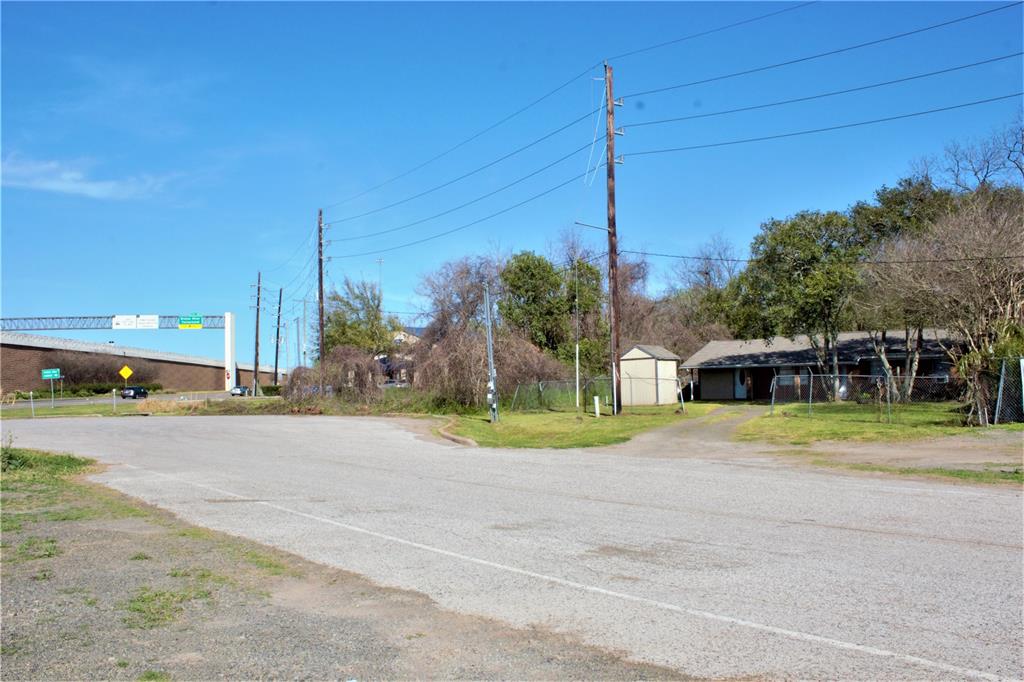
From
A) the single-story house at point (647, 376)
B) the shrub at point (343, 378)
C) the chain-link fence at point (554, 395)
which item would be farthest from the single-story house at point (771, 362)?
the shrub at point (343, 378)

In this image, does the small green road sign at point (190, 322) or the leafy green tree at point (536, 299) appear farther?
the small green road sign at point (190, 322)

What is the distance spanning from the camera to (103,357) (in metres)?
98.2

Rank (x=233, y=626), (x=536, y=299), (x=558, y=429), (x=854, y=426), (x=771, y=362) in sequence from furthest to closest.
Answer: (x=536, y=299), (x=771, y=362), (x=558, y=429), (x=854, y=426), (x=233, y=626)

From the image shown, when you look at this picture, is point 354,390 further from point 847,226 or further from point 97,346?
point 97,346

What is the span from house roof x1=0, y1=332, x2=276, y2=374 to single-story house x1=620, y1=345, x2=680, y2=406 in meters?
67.7

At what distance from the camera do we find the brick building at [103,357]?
85.6m

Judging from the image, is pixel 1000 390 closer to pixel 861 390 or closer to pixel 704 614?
pixel 704 614

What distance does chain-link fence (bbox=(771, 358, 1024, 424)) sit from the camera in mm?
23859

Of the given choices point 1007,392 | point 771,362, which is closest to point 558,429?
point 1007,392

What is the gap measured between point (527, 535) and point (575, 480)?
20.7 ft

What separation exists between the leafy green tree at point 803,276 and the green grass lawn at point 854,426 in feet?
36.6

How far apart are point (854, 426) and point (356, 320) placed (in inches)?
2183

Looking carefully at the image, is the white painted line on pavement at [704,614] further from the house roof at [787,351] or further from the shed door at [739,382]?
the shed door at [739,382]

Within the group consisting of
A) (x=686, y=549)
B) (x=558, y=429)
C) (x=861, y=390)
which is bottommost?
(x=686, y=549)
